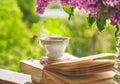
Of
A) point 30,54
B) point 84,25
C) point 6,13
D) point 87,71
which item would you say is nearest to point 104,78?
point 87,71

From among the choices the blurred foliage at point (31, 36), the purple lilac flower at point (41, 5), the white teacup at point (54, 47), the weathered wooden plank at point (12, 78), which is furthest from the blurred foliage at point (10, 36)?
the purple lilac flower at point (41, 5)

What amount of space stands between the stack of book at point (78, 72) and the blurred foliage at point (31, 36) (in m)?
0.99

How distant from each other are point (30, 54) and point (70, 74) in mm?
1569

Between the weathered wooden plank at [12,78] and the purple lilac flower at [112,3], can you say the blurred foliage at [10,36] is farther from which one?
the purple lilac flower at [112,3]

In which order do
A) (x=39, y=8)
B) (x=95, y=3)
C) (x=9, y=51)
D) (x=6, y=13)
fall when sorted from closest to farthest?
(x=95, y=3) < (x=39, y=8) < (x=9, y=51) < (x=6, y=13)

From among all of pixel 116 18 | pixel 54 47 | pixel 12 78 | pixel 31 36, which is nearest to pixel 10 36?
pixel 31 36

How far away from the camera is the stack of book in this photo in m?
1.19

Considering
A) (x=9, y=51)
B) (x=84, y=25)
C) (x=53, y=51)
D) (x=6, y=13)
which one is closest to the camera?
(x=53, y=51)

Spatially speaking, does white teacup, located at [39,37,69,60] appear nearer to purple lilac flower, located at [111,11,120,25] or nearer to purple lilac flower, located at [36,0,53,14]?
purple lilac flower, located at [36,0,53,14]

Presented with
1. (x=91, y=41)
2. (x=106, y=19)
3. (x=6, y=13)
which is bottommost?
(x=91, y=41)

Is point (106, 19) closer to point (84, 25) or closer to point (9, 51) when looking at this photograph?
point (9, 51)

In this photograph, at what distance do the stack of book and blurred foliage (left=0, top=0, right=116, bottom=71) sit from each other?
0.99m

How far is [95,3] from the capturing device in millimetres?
977

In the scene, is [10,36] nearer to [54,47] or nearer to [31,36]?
[31,36]
